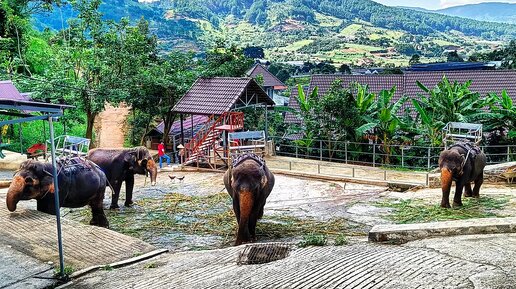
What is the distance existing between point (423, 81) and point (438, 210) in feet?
73.1

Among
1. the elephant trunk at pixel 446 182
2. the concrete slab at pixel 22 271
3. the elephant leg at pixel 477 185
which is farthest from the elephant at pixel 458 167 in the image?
the concrete slab at pixel 22 271

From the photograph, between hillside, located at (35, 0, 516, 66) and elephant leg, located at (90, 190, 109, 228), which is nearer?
elephant leg, located at (90, 190, 109, 228)

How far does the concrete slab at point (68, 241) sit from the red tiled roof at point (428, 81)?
21.3 metres

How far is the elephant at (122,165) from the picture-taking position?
51.8 feet

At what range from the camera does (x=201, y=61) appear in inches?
1262

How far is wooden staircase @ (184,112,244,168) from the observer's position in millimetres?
21828

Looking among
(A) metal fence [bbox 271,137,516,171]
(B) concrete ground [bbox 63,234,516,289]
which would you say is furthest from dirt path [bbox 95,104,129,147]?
(B) concrete ground [bbox 63,234,516,289]

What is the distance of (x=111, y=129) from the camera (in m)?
46.0

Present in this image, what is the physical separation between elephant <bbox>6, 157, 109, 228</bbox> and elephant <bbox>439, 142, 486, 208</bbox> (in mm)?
8234

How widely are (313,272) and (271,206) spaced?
833cm

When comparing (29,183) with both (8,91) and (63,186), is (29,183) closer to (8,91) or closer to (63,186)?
(63,186)

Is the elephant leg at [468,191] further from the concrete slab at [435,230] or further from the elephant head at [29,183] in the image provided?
the elephant head at [29,183]

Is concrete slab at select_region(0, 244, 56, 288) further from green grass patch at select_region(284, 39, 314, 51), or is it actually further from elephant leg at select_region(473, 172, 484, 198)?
green grass patch at select_region(284, 39, 314, 51)

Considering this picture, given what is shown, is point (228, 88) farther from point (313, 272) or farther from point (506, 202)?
point (313, 272)
